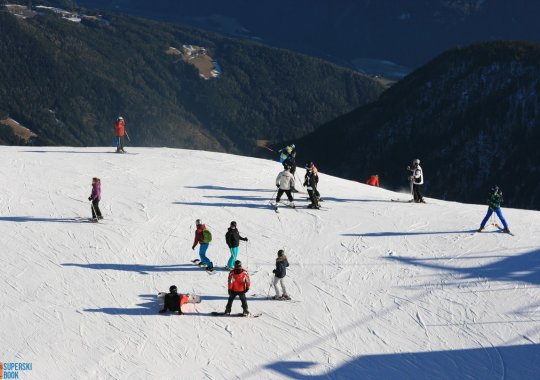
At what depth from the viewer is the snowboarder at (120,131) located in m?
29.8

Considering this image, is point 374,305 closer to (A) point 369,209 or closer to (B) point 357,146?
(A) point 369,209

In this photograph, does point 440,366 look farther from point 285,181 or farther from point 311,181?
point 311,181

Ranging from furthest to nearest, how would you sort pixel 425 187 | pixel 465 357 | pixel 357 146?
pixel 357 146 < pixel 425 187 < pixel 465 357

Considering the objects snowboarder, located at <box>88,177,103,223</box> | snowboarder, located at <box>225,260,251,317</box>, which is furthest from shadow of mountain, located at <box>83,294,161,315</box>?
snowboarder, located at <box>88,177,103,223</box>

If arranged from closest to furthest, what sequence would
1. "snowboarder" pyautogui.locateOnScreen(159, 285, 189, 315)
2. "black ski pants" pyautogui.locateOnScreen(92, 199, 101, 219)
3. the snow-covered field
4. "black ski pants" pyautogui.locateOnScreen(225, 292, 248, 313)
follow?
the snow-covered field, "black ski pants" pyautogui.locateOnScreen(225, 292, 248, 313), "snowboarder" pyautogui.locateOnScreen(159, 285, 189, 315), "black ski pants" pyautogui.locateOnScreen(92, 199, 101, 219)

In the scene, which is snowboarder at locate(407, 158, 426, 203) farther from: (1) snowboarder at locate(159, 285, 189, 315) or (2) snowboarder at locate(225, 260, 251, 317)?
(1) snowboarder at locate(159, 285, 189, 315)

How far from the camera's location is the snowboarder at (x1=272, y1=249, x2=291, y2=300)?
17203 mm

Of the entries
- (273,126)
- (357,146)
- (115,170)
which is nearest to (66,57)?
(273,126)

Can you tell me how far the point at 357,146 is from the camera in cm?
10294

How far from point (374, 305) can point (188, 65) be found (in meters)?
173

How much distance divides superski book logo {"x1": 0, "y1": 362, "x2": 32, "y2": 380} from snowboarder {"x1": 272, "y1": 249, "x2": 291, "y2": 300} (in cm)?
574

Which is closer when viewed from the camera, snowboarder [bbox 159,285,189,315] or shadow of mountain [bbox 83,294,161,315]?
snowboarder [bbox 159,285,189,315]

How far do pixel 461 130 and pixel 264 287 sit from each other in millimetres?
74371

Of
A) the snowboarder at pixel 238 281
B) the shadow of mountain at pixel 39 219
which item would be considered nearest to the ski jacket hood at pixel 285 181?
the shadow of mountain at pixel 39 219
